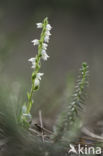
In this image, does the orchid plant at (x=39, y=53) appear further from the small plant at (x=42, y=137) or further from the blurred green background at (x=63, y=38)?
the blurred green background at (x=63, y=38)

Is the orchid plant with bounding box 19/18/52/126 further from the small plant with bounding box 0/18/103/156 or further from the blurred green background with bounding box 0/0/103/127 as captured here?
the blurred green background with bounding box 0/0/103/127

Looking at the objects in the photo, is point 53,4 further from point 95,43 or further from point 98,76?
point 98,76

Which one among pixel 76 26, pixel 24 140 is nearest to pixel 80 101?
pixel 24 140

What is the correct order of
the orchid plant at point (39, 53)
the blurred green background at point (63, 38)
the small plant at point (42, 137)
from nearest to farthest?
the small plant at point (42, 137) < the orchid plant at point (39, 53) < the blurred green background at point (63, 38)

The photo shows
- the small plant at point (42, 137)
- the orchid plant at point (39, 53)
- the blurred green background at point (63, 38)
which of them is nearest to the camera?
the small plant at point (42, 137)

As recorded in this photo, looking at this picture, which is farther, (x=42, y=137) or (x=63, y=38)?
(x=63, y=38)

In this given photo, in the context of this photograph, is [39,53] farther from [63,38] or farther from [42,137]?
[63,38]

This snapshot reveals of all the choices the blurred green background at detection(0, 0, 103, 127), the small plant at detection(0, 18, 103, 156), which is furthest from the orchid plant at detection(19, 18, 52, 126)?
the blurred green background at detection(0, 0, 103, 127)

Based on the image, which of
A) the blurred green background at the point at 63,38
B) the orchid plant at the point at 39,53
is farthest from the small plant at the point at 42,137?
the blurred green background at the point at 63,38

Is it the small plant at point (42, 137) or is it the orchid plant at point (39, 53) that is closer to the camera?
Result: the small plant at point (42, 137)

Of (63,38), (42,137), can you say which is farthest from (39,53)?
(63,38)

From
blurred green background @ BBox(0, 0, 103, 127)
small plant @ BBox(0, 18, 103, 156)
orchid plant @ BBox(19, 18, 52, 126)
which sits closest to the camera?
small plant @ BBox(0, 18, 103, 156)
